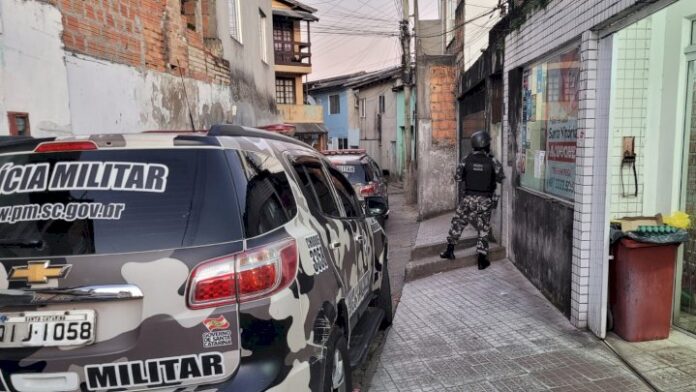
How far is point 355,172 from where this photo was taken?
1081cm

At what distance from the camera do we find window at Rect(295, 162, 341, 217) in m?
3.13

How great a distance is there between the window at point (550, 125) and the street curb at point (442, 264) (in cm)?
124

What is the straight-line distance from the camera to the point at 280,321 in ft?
7.29

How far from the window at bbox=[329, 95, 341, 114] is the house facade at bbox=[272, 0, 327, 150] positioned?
328cm

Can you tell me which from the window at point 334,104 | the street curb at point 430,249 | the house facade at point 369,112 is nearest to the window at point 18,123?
the street curb at point 430,249

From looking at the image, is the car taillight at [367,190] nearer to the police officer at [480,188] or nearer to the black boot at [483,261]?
the police officer at [480,188]

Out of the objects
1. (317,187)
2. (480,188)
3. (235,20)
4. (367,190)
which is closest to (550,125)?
(480,188)

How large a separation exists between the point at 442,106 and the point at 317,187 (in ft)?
30.6

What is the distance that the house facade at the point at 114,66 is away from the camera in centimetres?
431

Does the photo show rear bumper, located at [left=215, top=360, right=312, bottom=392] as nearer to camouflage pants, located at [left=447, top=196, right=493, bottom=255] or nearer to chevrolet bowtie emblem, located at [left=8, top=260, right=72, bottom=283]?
chevrolet bowtie emblem, located at [left=8, top=260, right=72, bottom=283]

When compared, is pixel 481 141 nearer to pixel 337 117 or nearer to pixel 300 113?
pixel 300 113

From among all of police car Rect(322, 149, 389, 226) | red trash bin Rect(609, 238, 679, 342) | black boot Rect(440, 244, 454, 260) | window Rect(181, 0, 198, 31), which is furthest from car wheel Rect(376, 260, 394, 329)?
window Rect(181, 0, 198, 31)

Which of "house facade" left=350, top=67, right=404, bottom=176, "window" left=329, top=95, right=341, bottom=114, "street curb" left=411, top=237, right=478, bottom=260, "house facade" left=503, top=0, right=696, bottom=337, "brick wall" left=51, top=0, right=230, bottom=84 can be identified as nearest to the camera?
"house facade" left=503, top=0, right=696, bottom=337

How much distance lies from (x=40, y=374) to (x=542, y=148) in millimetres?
5132
